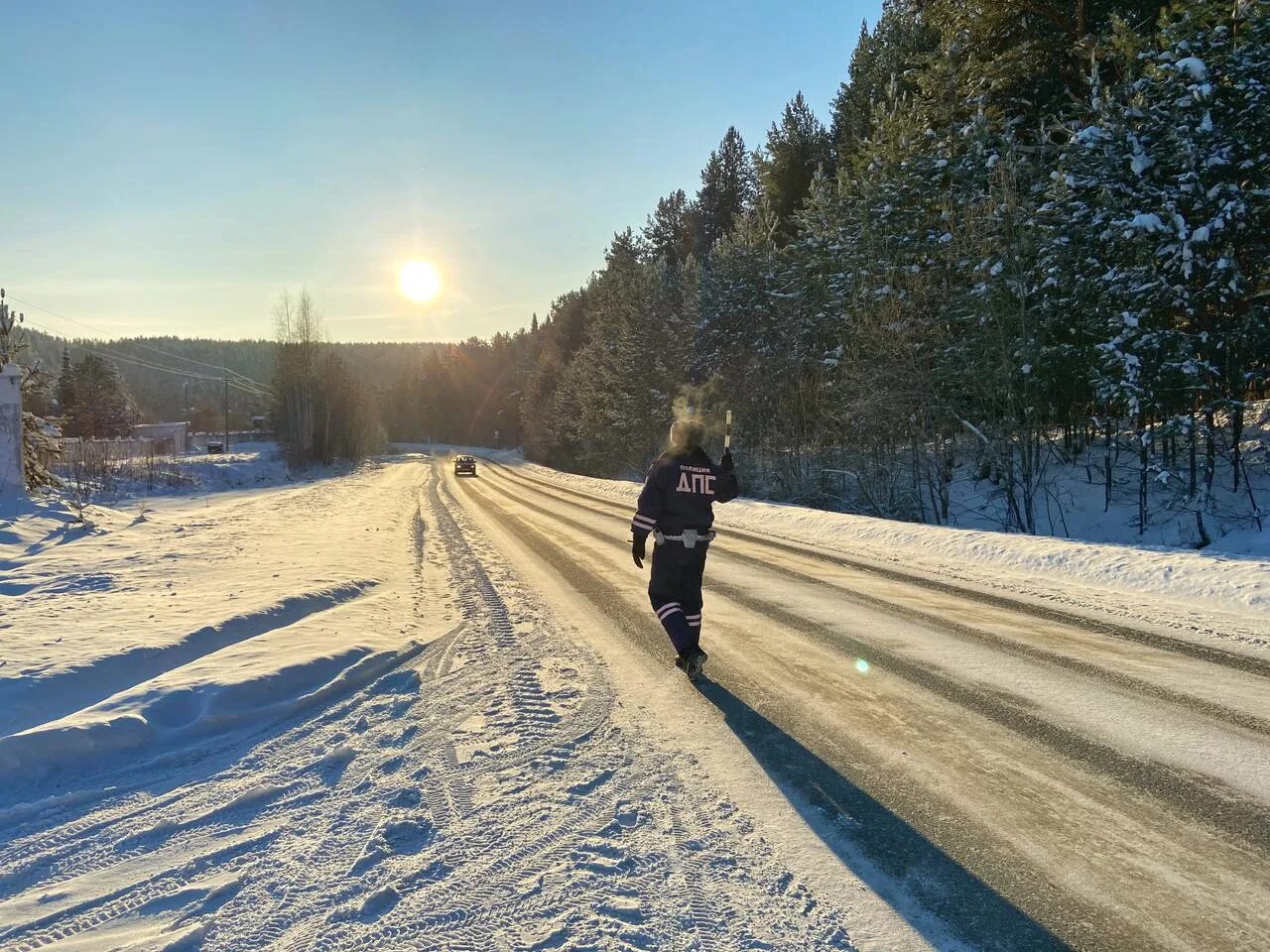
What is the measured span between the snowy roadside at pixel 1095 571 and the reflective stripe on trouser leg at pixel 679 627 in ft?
14.8

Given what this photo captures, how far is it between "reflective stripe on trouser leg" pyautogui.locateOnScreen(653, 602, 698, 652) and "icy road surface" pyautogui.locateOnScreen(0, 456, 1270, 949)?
0.31 m

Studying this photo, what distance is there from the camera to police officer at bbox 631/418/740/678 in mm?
5047

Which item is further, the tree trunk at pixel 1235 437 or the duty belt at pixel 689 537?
the tree trunk at pixel 1235 437

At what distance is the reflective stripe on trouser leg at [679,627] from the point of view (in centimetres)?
507

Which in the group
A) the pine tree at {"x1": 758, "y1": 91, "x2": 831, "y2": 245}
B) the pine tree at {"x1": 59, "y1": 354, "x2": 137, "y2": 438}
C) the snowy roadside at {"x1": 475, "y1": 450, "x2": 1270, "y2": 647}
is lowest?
the snowy roadside at {"x1": 475, "y1": 450, "x2": 1270, "y2": 647}

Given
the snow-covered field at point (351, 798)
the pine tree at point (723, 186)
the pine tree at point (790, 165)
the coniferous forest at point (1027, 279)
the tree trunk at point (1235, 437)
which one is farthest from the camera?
the pine tree at point (723, 186)

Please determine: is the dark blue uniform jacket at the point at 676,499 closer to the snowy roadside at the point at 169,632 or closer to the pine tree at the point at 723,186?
the snowy roadside at the point at 169,632

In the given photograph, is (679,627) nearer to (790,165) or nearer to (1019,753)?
(1019,753)

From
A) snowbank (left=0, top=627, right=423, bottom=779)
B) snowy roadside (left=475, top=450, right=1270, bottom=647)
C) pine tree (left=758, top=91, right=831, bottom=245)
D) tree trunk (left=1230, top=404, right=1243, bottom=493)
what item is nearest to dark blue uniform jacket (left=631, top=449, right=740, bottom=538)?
snowbank (left=0, top=627, right=423, bottom=779)

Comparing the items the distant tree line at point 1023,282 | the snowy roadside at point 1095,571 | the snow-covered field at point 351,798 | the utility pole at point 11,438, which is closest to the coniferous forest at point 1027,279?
the distant tree line at point 1023,282

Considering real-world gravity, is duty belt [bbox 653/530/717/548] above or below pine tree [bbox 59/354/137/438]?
below

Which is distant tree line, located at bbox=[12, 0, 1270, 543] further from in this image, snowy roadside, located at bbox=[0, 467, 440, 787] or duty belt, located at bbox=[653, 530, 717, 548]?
snowy roadside, located at bbox=[0, 467, 440, 787]

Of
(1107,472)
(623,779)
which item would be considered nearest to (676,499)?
(623,779)

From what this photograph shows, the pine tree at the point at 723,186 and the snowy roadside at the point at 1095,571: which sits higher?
the pine tree at the point at 723,186
